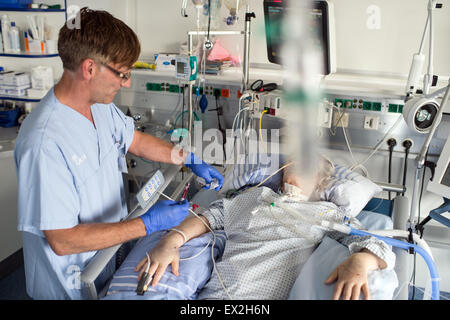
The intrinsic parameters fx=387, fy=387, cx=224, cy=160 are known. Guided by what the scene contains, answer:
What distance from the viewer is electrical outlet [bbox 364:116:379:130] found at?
2.50 meters

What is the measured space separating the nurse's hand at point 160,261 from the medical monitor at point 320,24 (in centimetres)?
120

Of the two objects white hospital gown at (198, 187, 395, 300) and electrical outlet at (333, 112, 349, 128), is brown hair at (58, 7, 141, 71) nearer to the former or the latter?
white hospital gown at (198, 187, 395, 300)

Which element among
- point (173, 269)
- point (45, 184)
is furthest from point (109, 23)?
point (173, 269)

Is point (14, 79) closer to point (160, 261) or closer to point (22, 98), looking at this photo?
point (22, 98)

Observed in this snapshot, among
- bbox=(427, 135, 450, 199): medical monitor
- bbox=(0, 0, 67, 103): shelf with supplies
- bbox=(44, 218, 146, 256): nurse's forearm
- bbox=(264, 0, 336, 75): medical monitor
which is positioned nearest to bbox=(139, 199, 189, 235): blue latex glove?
bbox=(44, 218, 146, 256): nurse's forearm

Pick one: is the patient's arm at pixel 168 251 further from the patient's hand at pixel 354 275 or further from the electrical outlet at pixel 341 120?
the electrical outlet at pixel 341 120

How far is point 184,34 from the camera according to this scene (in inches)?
118

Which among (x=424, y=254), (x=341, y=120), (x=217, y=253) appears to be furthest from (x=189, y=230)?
(x=341, y=120)

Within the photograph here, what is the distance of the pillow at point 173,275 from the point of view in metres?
1.30

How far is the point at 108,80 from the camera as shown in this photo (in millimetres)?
1315
